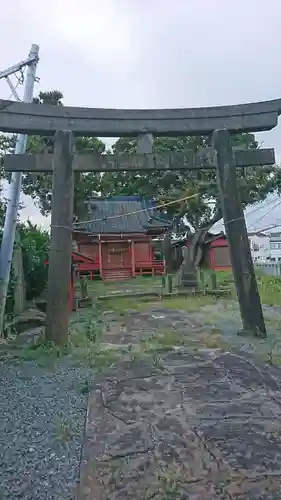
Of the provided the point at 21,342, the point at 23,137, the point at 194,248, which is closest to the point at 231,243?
the point at 21,342

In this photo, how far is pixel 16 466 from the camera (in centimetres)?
266

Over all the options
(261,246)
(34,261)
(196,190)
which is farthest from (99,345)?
(261,246)

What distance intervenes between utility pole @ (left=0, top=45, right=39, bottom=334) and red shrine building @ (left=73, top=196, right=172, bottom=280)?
15378 millimetres

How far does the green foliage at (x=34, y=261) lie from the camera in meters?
10.3

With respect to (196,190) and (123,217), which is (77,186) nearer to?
(123,217)

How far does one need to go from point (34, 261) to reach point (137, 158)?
5011mm

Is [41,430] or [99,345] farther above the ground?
[99,345]

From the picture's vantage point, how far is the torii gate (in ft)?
19.9

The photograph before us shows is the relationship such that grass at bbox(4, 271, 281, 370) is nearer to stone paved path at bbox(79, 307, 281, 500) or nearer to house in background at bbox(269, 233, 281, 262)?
stone paved path at bbox(79, 307, 281, 500)

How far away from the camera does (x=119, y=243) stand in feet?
81.0

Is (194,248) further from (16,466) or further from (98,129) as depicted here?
(16,466)

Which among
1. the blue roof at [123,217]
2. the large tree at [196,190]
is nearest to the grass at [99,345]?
the large tree at [196,190]

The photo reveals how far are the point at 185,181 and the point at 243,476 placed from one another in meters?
20.0

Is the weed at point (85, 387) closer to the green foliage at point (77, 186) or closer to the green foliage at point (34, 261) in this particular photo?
the green foliage at point (34, 261)
